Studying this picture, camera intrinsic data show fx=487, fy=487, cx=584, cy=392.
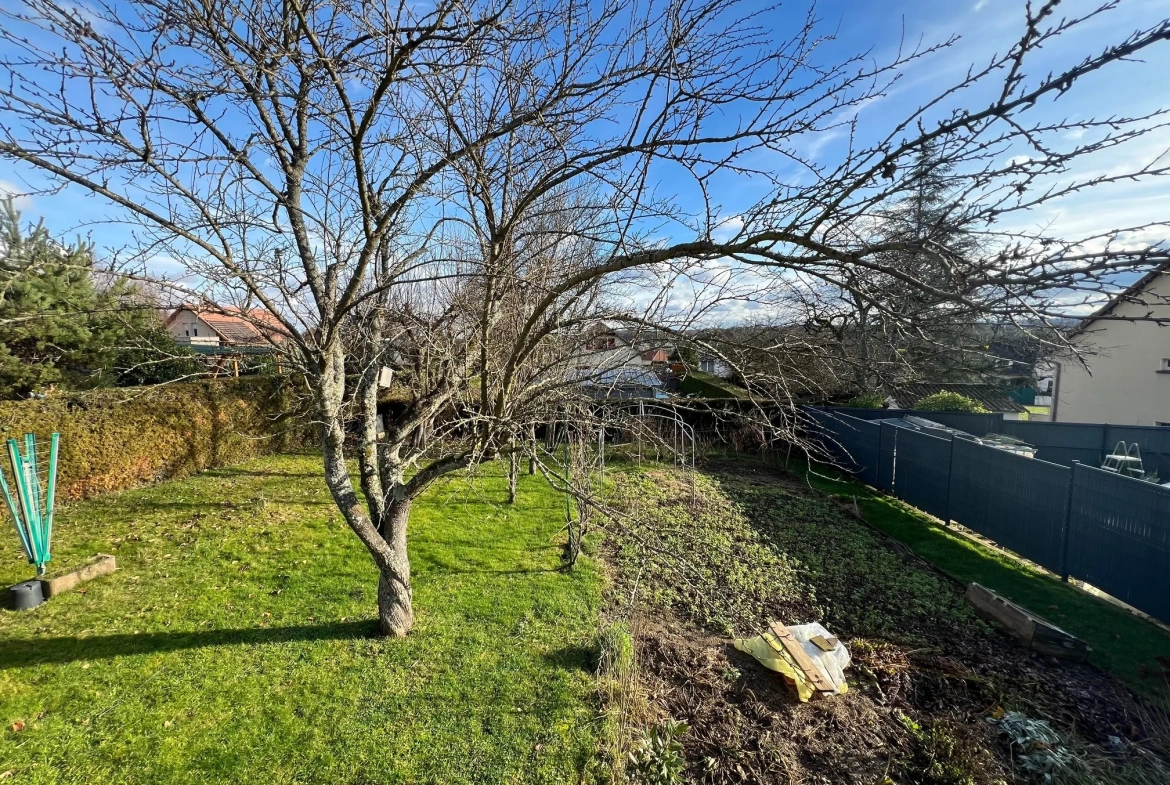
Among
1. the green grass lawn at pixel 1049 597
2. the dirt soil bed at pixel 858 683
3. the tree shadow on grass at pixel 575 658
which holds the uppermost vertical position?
the tree shadow on grass at pixel 575 658

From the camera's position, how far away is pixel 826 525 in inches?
270

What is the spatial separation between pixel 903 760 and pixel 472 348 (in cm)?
371

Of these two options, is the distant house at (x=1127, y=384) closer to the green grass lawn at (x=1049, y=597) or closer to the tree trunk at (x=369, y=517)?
the green grass lawn at (x=1049, y=597)

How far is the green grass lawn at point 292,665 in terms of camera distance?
8.46ft

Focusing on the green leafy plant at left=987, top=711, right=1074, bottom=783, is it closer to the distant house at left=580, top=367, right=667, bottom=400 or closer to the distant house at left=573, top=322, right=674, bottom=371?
the distant house at left=580, top=367, right=667, bottom=400

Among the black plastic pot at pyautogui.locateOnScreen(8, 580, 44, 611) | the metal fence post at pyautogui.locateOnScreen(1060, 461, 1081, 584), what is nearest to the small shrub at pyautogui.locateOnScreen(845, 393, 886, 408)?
the metal fence post at pyautogui.locateOnScreen(1060, 461, 1081, 584)

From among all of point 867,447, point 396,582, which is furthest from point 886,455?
point 396,582

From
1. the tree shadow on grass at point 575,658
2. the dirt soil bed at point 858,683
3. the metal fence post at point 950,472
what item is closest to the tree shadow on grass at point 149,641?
the tree shadow on grass at point 575,658

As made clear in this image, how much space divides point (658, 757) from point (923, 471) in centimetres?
704

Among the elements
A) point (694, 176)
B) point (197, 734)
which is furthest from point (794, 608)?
point (197, 734)

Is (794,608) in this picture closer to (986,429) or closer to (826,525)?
(826,525)

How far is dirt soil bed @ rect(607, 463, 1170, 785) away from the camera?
268 centimetres

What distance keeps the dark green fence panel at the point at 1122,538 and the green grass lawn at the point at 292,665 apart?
4.95m

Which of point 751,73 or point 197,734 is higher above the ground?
point 751,73
